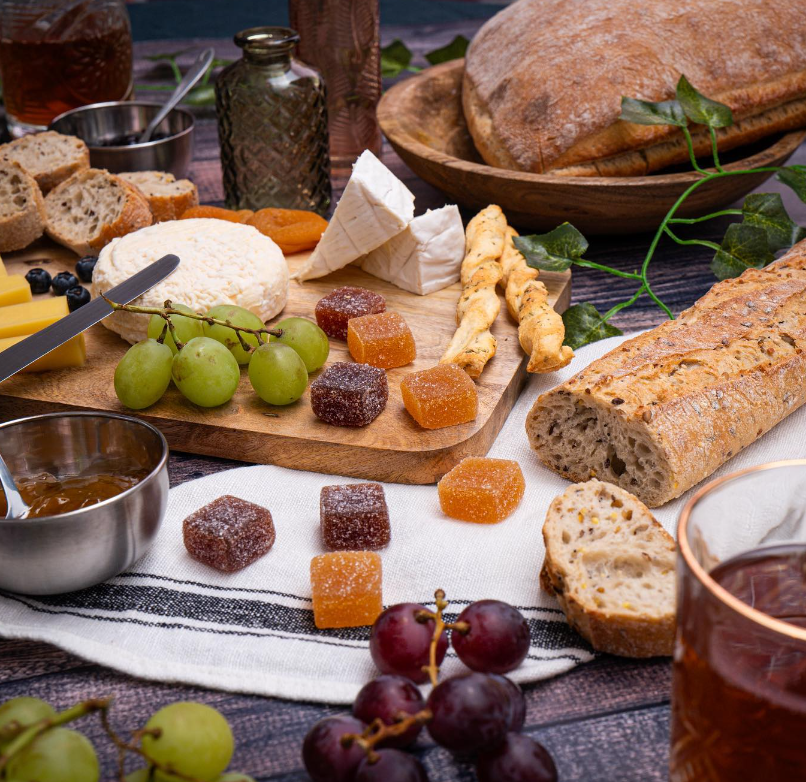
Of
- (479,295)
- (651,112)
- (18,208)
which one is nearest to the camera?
(479,295)

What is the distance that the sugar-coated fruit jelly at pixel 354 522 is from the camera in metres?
1.40

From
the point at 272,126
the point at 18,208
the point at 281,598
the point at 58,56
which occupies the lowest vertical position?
the point at 281,598

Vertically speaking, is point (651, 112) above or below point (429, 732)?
above

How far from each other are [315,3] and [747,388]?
1.75 metres

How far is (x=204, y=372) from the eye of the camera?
1.66 meters

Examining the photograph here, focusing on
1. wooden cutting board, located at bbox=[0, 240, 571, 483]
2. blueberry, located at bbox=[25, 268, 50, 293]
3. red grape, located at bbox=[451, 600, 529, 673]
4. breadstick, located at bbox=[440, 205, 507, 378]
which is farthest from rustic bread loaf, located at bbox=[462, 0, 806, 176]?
red grape, located at bbox=[451, 600, 529, 673]

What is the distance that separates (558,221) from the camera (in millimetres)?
2324

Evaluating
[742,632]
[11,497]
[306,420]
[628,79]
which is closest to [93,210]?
[306,420]

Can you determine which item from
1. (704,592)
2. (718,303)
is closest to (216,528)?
(704,592)

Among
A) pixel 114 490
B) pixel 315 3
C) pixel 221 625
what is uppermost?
pixel 315 3

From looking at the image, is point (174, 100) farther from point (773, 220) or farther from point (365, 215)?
point (773, 220)

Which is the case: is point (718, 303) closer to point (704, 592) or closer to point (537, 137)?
point (537, 137)

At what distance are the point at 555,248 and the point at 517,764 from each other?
138cm

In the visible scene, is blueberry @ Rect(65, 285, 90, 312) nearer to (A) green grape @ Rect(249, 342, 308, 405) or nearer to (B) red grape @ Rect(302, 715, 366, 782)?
(A) green grape @ Rect(249, 342, 308, 405)
